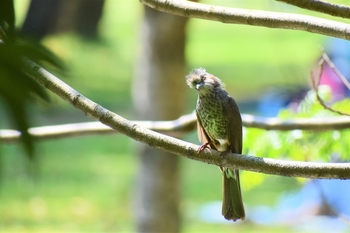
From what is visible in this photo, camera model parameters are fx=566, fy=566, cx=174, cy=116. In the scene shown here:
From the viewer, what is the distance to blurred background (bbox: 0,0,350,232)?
2643 millimetres

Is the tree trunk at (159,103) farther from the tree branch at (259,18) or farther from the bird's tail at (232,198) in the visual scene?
the tree branch at (259,18)

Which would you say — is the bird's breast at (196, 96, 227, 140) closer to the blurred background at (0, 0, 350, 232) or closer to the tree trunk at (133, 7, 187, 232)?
the blurred background at (0, 0, 350, 232)

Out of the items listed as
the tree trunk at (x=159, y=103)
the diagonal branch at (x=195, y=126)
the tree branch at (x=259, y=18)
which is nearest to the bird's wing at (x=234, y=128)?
the diagonal branch at (x=195, y=126)

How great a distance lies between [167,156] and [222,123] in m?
0.99

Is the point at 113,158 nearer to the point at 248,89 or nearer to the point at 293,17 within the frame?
the point at 248,89

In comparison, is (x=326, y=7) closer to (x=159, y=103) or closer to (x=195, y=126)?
(x=195, y=126)

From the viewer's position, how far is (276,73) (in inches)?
169

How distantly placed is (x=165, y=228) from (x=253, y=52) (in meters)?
2.31

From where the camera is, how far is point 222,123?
A: 1685mm

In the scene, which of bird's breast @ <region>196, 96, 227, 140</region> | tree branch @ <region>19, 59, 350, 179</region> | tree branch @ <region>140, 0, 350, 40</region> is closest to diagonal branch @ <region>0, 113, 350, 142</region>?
bird's breast @ <region>196, 96, 227, 140</region>

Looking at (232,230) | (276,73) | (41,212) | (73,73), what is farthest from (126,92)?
(73,73)

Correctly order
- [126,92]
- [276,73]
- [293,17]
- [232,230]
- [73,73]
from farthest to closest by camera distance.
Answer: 1. [276,73]
2. [232,230]
3. [126,92]
4. [293,17]
5. [73,73]

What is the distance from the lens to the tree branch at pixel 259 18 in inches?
44.7

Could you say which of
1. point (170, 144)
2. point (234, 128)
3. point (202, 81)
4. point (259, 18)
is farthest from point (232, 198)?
point (259, 18)
